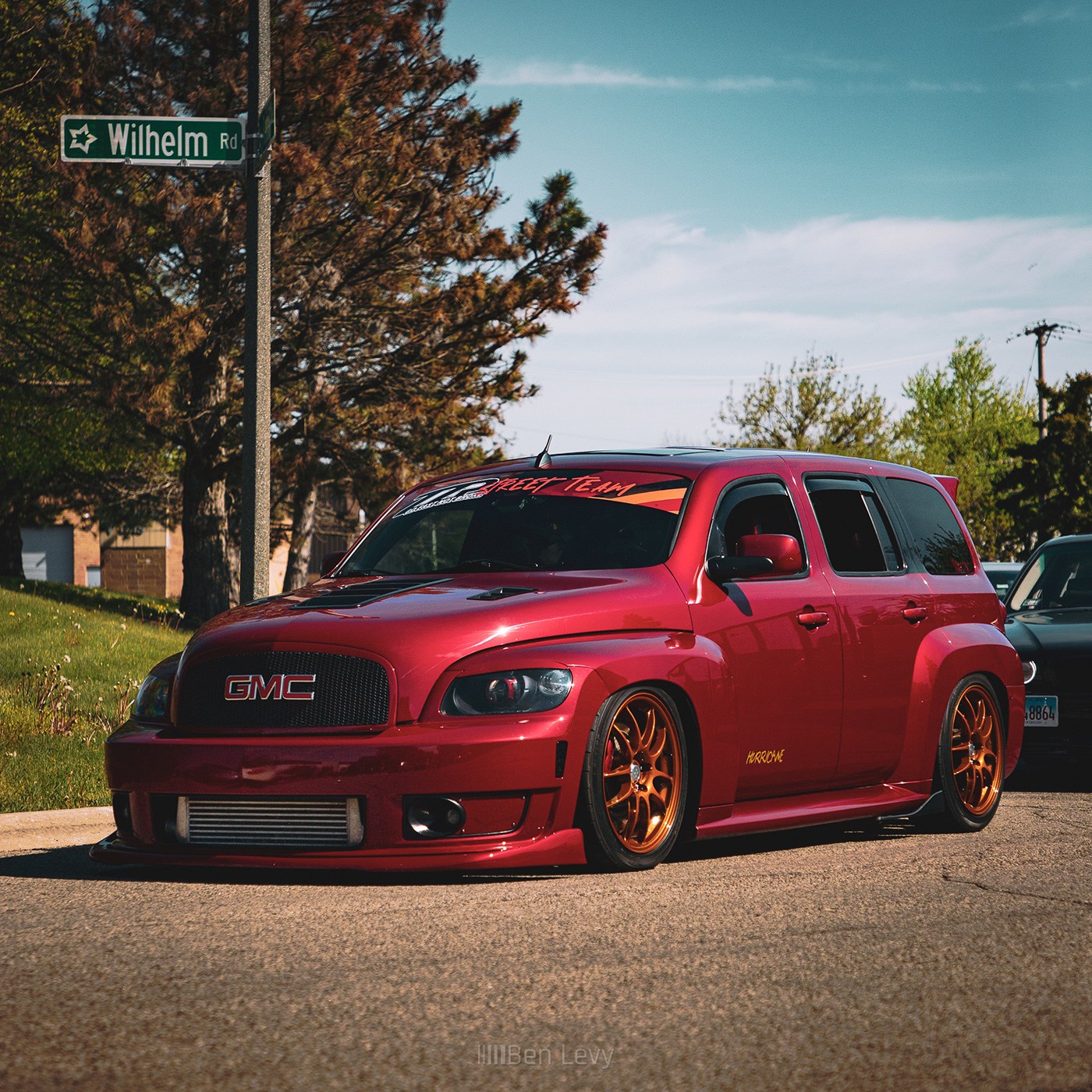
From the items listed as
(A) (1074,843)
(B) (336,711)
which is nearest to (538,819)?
(B) (336,711)

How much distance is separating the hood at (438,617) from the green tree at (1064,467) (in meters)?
33.5

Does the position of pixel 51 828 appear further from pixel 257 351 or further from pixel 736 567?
pixel 257 351

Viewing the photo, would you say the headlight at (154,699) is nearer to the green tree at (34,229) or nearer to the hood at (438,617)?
the hood at (438,617)

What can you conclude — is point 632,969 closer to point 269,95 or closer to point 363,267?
point 269,95

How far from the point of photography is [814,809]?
6.82 m

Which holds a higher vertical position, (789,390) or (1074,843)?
(789,390)

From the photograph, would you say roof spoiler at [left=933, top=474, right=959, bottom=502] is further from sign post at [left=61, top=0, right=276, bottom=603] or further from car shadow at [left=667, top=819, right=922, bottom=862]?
sign post at [left=61, top=0, right=276, bottom=603]

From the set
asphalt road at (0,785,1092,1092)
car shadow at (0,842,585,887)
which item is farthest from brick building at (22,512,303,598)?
asphalt road at (0,785,1092,1092)

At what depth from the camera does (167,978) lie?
4.37m

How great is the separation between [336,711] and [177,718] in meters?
0.76

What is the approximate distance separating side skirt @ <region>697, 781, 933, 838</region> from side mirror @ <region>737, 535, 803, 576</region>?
3.54 feet

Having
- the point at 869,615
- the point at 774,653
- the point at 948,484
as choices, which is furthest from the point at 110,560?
the point at 774,653

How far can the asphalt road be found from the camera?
3535mm

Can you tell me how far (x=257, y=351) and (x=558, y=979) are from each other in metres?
7.43
